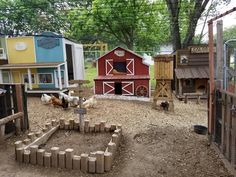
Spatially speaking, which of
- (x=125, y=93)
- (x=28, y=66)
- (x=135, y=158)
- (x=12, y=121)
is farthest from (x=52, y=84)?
(x=135, y=158)

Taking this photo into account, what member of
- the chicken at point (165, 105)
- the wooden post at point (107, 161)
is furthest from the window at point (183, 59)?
the wooden post at point (107, 161)

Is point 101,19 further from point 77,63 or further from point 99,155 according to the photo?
point 99,155

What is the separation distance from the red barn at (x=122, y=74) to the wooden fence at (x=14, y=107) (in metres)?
5.35

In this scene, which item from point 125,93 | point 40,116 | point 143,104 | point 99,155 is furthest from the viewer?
point 125,93

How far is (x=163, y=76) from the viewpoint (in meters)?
9.39

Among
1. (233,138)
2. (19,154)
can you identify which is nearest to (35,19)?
(19,154)

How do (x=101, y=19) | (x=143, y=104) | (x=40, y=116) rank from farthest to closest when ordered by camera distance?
(x=101, y=19)
(x=143, y=104)
(x=40, y=116)

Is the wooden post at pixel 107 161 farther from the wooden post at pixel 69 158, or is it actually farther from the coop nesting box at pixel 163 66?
the coop nesting box at pixel 163 66

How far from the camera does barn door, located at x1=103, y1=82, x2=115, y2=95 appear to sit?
36.9 feet

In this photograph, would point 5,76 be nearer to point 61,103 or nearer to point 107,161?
point 61,103

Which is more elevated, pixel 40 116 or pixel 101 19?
pixel 101 19

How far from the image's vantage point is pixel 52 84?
35.3 feet

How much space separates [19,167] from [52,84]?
6.86m

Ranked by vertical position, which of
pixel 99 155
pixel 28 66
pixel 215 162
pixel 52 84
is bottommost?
pixel 215 162
